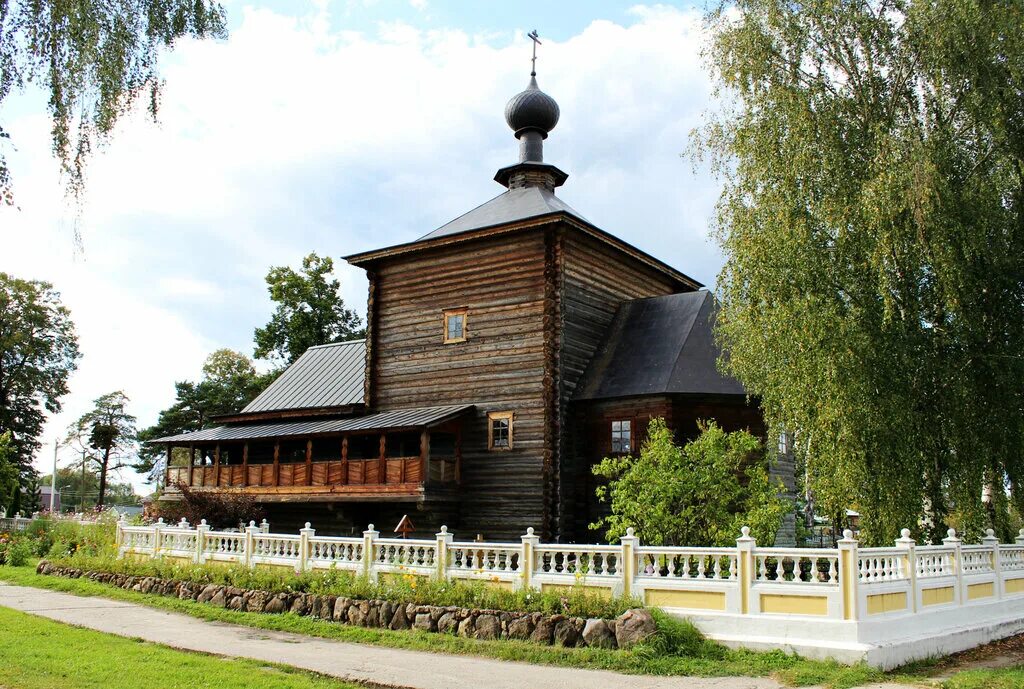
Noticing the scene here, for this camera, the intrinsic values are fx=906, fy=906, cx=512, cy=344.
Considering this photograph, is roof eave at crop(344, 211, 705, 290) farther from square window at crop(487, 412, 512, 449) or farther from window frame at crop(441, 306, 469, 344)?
square window at crop(487, 412, 512, 449)

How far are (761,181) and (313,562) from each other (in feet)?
34.4

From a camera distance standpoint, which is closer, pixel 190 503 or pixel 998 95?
pixel 998 95

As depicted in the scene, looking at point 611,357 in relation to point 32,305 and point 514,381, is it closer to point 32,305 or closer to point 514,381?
point 514,381

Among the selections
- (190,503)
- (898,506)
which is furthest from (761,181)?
(190,503)

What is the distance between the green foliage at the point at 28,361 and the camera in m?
45.9

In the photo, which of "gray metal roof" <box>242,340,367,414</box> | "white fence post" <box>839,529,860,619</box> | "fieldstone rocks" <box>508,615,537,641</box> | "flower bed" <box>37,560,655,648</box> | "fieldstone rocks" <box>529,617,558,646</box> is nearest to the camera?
"white fence post" <box>839,529,860,619</box>

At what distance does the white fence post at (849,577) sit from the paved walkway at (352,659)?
1.53 m

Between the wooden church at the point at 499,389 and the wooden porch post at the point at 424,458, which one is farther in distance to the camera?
the wooden church at the point at 499,389

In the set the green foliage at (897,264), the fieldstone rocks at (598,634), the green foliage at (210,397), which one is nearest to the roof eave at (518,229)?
the green foliage at (897,264)

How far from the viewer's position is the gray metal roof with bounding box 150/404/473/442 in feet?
72.1

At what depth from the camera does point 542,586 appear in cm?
1329

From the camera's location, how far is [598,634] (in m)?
11.6

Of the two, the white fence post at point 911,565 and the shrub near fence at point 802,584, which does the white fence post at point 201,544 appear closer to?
the shrub near fence at point 802,584

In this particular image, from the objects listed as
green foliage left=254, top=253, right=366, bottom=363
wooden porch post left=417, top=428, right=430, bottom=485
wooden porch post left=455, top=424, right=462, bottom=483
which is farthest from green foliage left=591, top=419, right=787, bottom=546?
green foliage left=254, top=253, right=366, bottom=363
